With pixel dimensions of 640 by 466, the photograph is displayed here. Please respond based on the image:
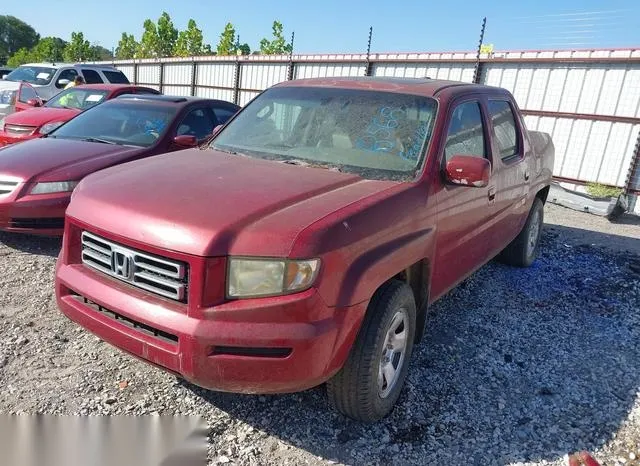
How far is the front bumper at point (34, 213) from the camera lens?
15.2 ft

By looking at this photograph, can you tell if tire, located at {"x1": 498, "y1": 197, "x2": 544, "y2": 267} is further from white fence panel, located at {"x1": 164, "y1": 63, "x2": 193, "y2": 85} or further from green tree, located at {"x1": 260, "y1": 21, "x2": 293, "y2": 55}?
green tree, located at {"x1": 260, "y1": 21, "x2": 293, "y2": 55}

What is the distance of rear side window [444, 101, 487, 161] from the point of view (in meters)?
3.35

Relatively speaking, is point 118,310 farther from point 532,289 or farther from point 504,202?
point 532,289

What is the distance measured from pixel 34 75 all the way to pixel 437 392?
569 inches

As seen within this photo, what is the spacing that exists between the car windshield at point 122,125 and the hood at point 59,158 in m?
0.27

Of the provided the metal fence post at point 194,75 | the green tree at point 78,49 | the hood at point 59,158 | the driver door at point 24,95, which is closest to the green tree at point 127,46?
the green tree at point 78,49

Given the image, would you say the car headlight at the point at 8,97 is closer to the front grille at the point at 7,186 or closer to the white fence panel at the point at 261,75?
the white fence panel at the point at 261,75

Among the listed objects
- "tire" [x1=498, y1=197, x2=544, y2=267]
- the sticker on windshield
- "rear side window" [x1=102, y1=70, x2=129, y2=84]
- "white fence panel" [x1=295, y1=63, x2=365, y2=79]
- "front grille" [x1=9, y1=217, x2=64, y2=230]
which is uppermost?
"white fence panel" [x1=295, y1=63, x2=365, y2=79]

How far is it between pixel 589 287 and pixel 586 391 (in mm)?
2111

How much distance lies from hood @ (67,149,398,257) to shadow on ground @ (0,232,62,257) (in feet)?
7.84

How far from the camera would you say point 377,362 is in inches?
99.7

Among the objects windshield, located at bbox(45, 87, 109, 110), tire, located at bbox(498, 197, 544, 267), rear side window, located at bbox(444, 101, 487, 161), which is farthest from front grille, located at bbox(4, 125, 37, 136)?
tire, located at bbox(498, 197, 544, 267)

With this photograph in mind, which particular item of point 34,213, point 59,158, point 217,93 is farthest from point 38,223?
point 217,93

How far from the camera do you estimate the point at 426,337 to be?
12.5 ft
